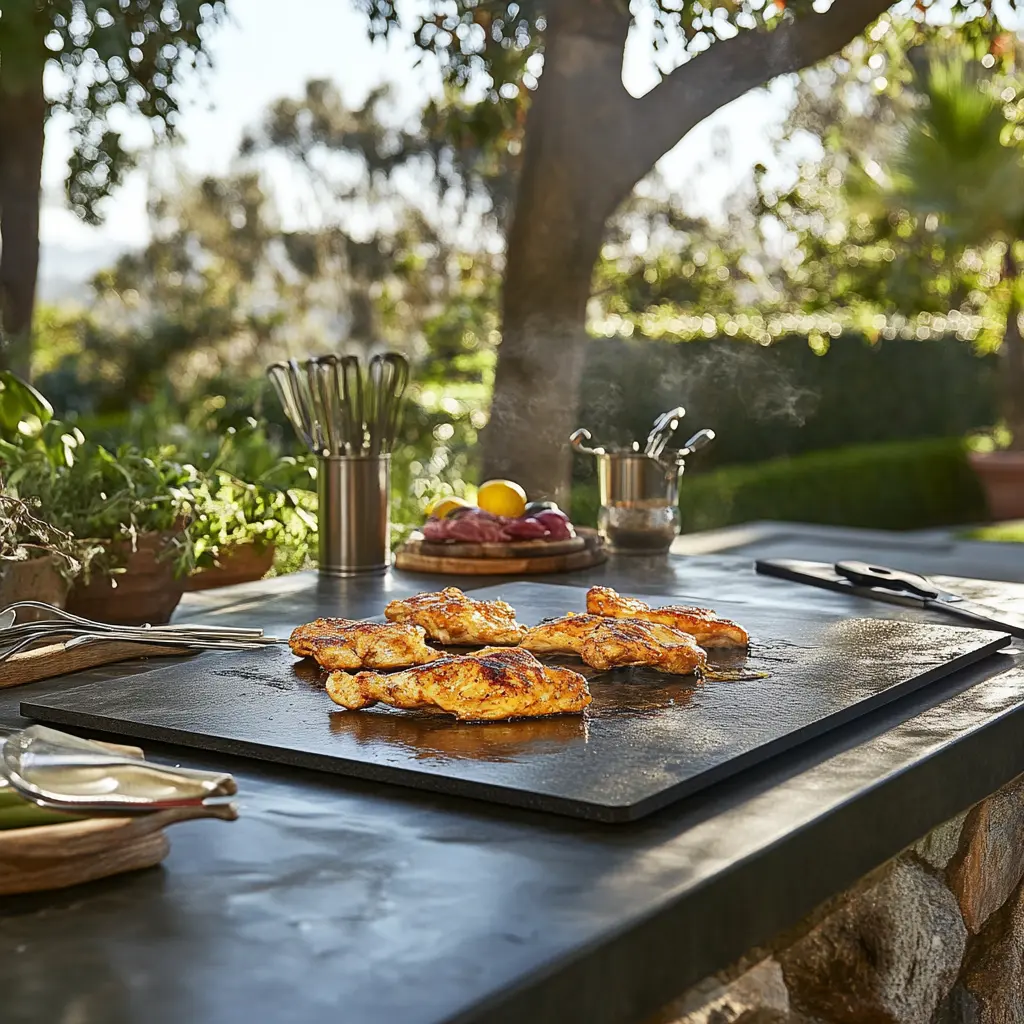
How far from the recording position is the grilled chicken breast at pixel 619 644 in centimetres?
142

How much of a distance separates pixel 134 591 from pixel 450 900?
45.9 inches

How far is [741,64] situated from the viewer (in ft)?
12.9

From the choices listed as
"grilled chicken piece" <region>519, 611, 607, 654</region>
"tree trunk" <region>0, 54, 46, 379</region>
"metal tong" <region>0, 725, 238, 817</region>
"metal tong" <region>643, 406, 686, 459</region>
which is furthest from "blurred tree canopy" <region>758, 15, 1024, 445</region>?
"metal tong" <region>0, 725, 238, 817</region>

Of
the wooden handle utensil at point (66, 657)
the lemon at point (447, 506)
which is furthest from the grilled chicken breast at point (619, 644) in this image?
the lemon at point (447, 506)

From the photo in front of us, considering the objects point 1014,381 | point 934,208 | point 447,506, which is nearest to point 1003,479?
point 1014,381

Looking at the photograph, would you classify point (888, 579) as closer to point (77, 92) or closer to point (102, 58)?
point (102, 58)

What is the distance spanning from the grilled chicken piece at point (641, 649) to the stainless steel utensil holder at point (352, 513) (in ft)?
3.41

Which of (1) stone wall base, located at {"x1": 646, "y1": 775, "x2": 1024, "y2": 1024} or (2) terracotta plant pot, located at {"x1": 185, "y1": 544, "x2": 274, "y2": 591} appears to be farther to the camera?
(2) terracotta plant pot, located at {"x1": 185, "y1": 544, "x2": 274, "y2": 591}

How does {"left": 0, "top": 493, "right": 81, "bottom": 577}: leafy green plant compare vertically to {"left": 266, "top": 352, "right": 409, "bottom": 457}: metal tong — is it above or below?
below

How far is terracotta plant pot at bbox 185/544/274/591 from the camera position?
253 cm

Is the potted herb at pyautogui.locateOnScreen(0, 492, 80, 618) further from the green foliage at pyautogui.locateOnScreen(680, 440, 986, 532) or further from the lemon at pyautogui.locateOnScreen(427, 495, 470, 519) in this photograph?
the green foliage at pyautogui.locateOnScreen(680, 440, 986, 532)

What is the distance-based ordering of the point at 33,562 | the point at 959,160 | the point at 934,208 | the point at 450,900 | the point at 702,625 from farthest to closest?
the point at 934,208
the point at 959,160
the point at 33,562
the point at 702,625
the point at 450,900

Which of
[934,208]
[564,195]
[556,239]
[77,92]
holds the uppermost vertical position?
[934,208]

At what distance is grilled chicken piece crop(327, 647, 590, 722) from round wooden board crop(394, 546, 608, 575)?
1135 millimetres
